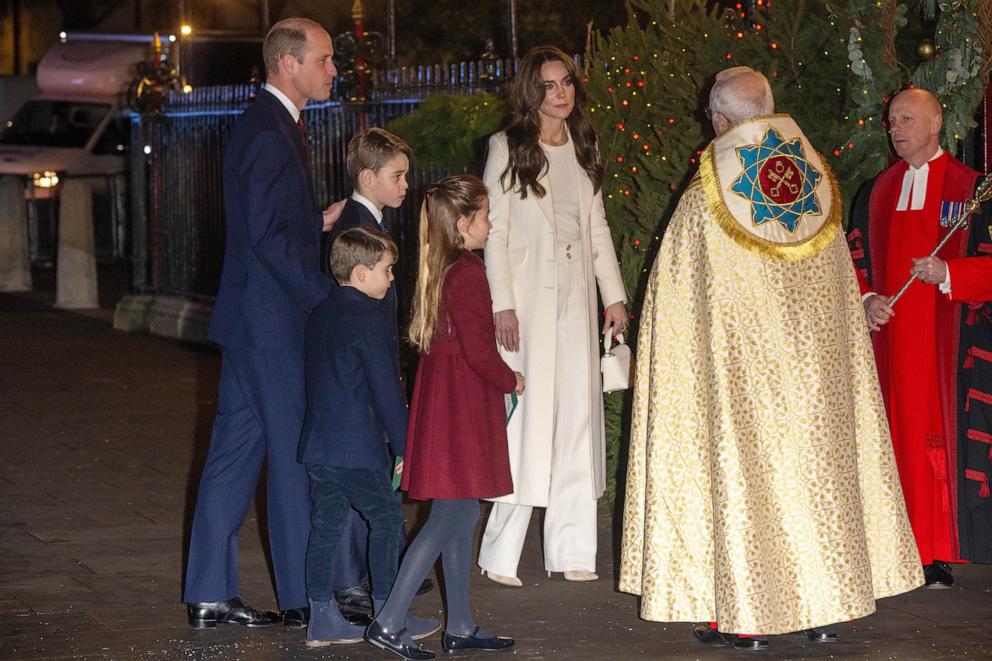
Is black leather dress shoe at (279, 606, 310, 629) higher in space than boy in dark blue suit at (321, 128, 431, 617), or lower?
lower

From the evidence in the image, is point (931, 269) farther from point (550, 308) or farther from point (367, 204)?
point (367, 204)

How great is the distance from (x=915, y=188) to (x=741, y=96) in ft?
4.77

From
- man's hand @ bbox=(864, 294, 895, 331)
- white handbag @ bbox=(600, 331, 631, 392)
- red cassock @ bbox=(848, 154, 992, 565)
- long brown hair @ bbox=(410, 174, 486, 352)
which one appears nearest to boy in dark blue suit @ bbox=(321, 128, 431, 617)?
long brown hair @ bbox=(410, 174, 486, 352)

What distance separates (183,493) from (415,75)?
191 inches

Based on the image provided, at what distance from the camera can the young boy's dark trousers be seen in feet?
19.0

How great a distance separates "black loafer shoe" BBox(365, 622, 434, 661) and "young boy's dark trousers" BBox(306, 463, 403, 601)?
226 millimetres

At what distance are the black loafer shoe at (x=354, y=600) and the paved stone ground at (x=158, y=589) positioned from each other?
26 centimetres

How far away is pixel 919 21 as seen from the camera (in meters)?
8.45

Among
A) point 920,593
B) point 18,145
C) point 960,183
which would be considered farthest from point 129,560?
point 18,145

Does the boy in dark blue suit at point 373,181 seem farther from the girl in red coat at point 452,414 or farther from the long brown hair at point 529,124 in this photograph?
the long brown hair at point 529,124

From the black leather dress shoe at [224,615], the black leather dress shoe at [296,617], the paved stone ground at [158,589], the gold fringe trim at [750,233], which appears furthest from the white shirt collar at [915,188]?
the black leather dress shoe at [224,615]

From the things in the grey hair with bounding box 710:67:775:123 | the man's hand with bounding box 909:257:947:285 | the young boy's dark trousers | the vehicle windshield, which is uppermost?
the vehicle windshield

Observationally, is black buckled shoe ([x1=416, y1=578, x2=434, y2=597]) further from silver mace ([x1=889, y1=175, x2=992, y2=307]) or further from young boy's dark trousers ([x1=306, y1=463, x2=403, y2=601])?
silver mace ([x1=889, y1=175, x2=992, y2=307])

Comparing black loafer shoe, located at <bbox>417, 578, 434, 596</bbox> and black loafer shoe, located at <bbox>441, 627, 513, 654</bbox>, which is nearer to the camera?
black loafer shoe, located at <bbox>441, 627, 513, 654</bbox>
